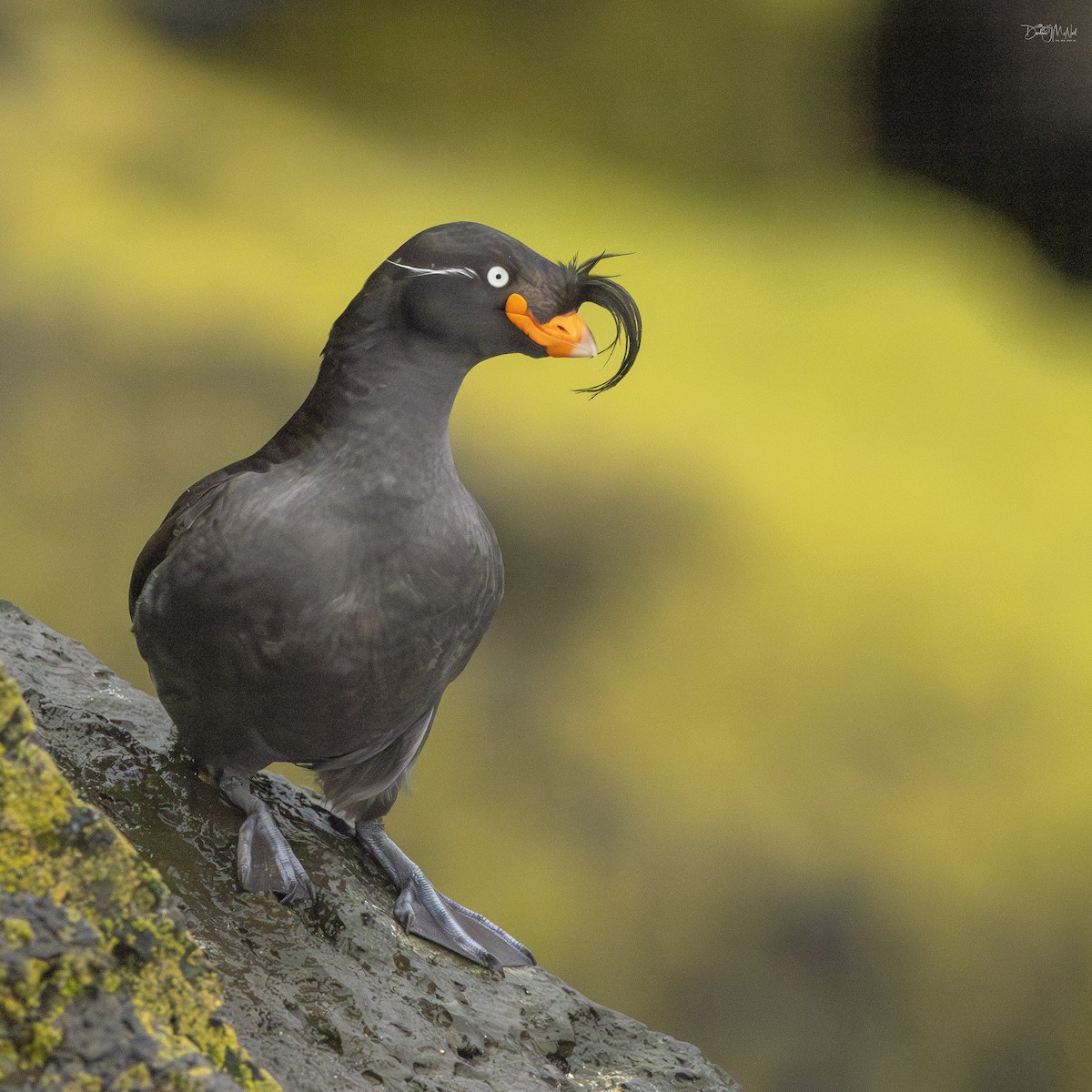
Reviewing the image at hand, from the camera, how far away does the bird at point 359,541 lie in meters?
1.58

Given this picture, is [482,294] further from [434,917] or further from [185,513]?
[434,917]

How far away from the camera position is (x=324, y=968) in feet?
5.15

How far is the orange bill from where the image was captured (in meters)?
1.59

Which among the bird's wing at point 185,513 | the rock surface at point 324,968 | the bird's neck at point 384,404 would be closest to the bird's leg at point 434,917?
the rock surface at point 324,968

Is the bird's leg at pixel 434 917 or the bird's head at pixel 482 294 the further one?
the bird's leg at pixel 434 917

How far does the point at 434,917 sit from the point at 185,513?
2.08 ft

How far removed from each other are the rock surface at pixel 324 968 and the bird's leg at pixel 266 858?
0.02 metres

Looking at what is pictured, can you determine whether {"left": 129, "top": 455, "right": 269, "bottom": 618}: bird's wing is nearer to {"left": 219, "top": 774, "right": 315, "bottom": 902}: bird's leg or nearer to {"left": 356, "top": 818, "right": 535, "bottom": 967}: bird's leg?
{"left": 219, "top": 774, "right": 315, "bottom": 902}: bird's leg

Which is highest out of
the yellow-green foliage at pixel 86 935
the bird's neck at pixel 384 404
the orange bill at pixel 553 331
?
the orange bill at pixel 553 331

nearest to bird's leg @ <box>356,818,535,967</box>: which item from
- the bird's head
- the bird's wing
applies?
the bird's wing

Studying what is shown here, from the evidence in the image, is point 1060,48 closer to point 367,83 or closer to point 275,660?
point 367,83

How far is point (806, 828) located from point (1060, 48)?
2.12 meters

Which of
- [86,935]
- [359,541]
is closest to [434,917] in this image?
[359,541]

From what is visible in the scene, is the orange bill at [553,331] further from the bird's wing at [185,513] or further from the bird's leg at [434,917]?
the bird's leg at [434,917]
